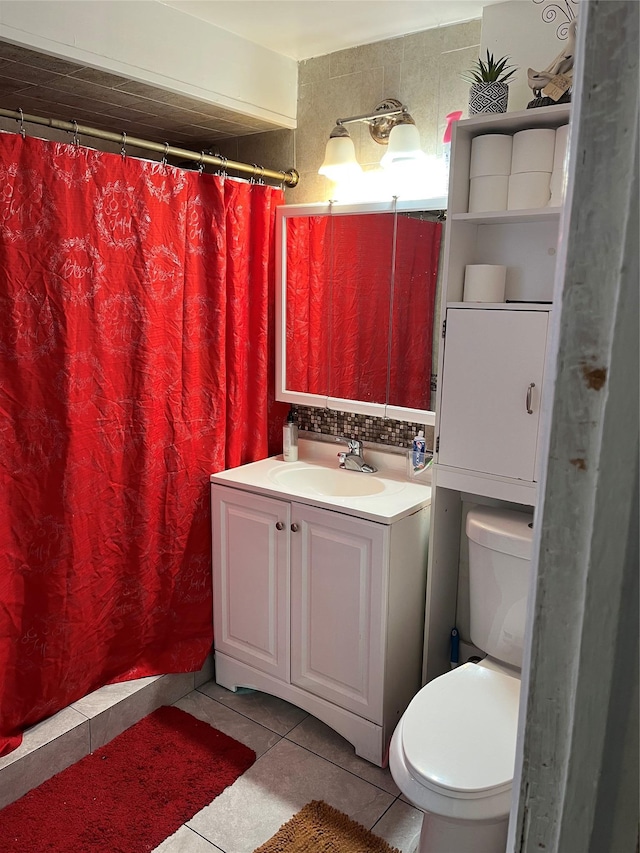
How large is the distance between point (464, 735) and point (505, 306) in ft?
3.76

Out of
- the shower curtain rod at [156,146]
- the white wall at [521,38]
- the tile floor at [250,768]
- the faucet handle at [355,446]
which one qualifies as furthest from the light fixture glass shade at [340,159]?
the tile floor at [250,768]

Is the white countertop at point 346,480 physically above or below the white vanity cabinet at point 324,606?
above

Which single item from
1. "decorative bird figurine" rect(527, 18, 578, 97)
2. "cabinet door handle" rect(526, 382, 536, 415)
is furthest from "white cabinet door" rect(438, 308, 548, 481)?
"decorative bird figurine" rect(527, 18, 578, 97)

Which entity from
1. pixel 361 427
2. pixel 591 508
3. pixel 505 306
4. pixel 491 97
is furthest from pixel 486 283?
pixel 591 508

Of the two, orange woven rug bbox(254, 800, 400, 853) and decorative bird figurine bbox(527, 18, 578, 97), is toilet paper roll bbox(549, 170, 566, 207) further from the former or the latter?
orange woven rug bbox(254, 800, 400, 853)

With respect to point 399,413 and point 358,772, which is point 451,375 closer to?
point 399,413

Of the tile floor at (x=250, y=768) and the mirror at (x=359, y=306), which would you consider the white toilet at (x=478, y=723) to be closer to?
the tile floor at (x=250, y=768)

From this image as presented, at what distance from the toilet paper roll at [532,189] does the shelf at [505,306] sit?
267 mm

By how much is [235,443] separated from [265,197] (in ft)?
3.12

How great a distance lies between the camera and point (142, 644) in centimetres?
248

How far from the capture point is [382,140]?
2428 millimetres

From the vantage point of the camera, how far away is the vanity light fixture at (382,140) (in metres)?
2.27

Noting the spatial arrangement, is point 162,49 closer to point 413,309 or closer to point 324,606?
point 413,309

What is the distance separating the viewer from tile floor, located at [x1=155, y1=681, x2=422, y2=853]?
196 centimetres
